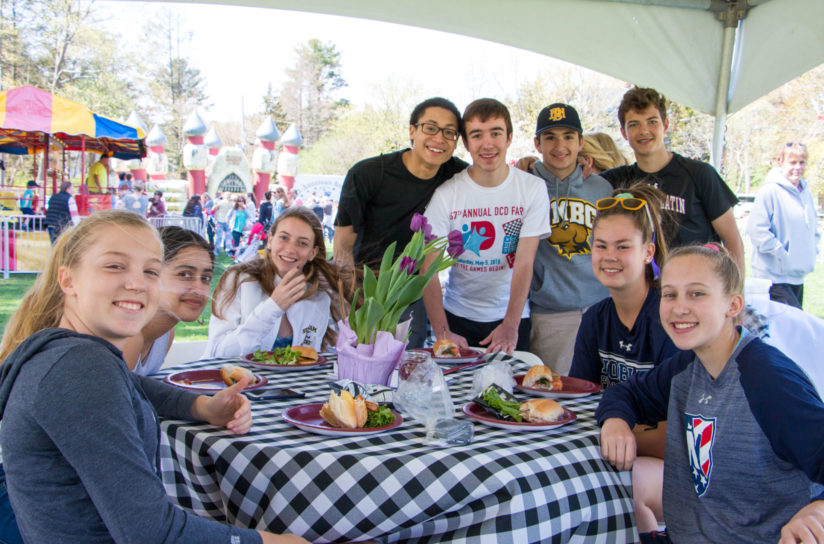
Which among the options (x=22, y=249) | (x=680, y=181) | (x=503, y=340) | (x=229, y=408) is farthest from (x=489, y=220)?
(x=22, y=249)

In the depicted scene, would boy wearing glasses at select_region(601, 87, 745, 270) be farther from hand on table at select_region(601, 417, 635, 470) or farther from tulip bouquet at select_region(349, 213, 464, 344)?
hand on table at select_region(601, 417, 635, 470)

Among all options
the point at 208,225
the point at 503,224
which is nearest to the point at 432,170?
the point at 503,224

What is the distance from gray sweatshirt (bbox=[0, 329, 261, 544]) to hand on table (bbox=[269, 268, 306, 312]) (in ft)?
4.44

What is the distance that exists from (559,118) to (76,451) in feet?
8.95

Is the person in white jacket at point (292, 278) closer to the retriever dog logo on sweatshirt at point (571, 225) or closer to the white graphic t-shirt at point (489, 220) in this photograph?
the white graphic t-shirt at point (489, 220)

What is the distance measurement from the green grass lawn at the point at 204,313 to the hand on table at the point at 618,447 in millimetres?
4714

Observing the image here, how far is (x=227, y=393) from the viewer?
4.83ft

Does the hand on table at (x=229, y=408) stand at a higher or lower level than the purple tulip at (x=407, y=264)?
lower

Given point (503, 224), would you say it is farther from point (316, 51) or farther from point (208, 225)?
point (316, 51)

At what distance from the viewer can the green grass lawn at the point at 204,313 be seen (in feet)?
23.9

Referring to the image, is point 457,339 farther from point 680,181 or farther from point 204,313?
point 204,313

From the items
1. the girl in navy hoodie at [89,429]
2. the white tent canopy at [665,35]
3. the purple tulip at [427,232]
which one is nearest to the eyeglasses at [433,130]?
the purple tulip at [427,232]

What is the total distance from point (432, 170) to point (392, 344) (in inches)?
58.2

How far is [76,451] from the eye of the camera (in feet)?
3.27
